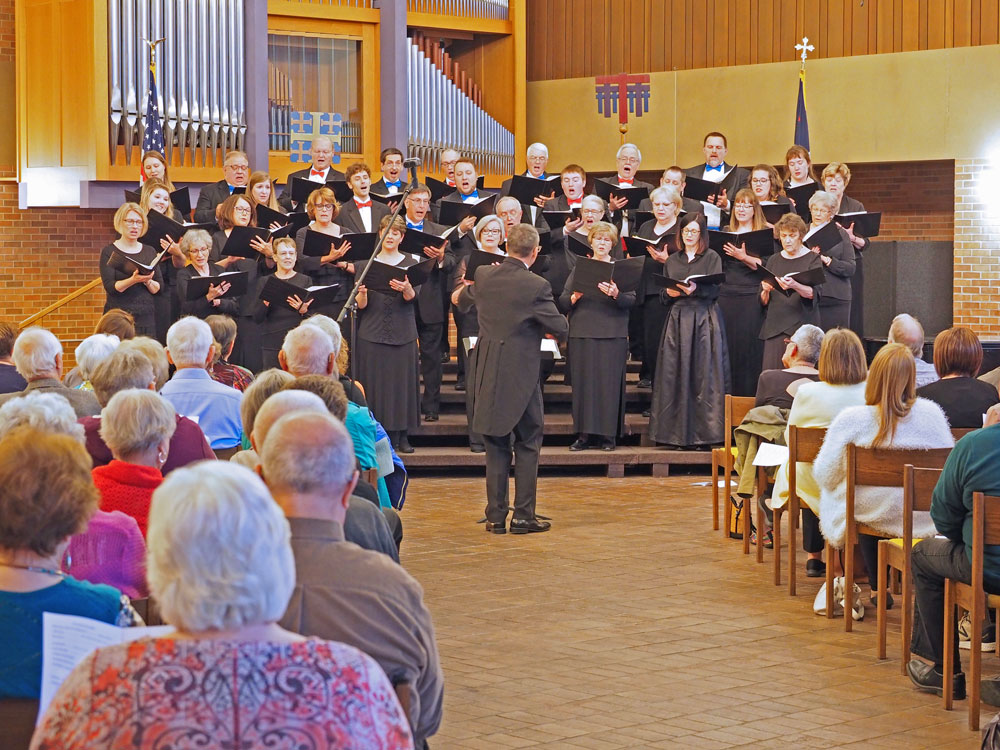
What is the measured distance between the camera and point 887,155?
12945mm

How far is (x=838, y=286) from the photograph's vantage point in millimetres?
10102

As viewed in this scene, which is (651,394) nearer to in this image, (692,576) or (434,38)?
(692,576)

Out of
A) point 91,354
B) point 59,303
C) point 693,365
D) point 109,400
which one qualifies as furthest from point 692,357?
point 109,400

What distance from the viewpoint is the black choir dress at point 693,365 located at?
10000 millimetres

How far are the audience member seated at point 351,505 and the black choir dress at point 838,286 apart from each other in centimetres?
666

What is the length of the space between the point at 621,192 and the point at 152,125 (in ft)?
12.9

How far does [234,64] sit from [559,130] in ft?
11.7

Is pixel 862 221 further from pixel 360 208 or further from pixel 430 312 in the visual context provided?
pixel 360 208

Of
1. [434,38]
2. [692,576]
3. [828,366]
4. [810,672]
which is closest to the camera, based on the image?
[810,672]

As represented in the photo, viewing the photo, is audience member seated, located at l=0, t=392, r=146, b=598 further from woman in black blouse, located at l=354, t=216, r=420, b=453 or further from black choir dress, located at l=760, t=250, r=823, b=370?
black choir dress, located at l=760, t=250, r=823, b=370

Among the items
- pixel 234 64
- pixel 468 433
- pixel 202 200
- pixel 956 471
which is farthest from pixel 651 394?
pixel 956 471

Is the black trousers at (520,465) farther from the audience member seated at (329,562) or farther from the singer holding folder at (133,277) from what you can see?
the audience member seated at (329,562)

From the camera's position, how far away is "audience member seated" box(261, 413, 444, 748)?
9.30 ft

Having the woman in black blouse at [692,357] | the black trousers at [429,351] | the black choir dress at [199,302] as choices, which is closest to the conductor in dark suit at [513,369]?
the woman in black blouse at [692,357]
